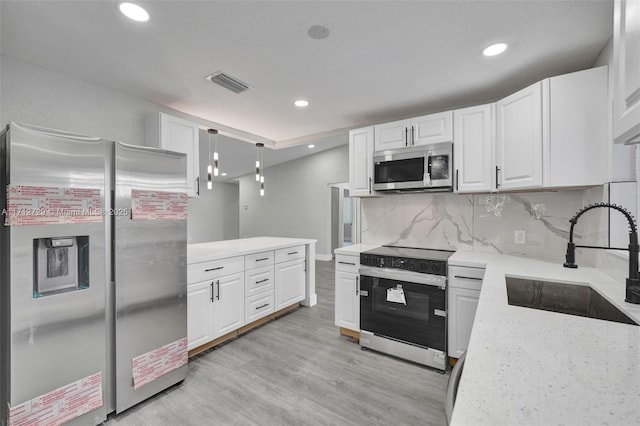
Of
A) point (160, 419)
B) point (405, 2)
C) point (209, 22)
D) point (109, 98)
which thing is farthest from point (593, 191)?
point (109, 98)

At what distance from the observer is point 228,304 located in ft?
9.18

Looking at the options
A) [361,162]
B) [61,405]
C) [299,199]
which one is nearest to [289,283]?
[361,162]

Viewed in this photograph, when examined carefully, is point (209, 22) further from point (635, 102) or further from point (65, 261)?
point (635, 102)

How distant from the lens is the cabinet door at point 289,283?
3.45m

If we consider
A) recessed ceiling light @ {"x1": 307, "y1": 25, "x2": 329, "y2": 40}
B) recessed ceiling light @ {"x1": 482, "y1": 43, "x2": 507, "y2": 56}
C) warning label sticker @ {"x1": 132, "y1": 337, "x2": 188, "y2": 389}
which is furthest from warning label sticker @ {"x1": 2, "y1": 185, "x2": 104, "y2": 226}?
recessed ceiling light @ {"x1": 482, "y1": 43, "x2": 507, "y2": 56}

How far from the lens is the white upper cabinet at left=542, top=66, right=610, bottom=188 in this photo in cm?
188

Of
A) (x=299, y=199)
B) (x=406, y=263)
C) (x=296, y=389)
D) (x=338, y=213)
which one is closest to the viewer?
(x=296, y=389)

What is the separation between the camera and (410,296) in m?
2.48

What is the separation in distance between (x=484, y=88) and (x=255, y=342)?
327 centimetres

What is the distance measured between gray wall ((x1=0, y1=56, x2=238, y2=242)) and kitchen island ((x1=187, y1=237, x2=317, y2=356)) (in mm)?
1389

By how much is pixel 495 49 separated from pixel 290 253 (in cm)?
282

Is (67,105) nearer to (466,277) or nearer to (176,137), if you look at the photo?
(176,137)

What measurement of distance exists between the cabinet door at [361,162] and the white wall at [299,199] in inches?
151

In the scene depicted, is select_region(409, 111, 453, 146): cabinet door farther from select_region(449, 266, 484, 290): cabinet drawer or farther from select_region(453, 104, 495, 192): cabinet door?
select_region(449, 266, 484, 290): cabinet drawer
